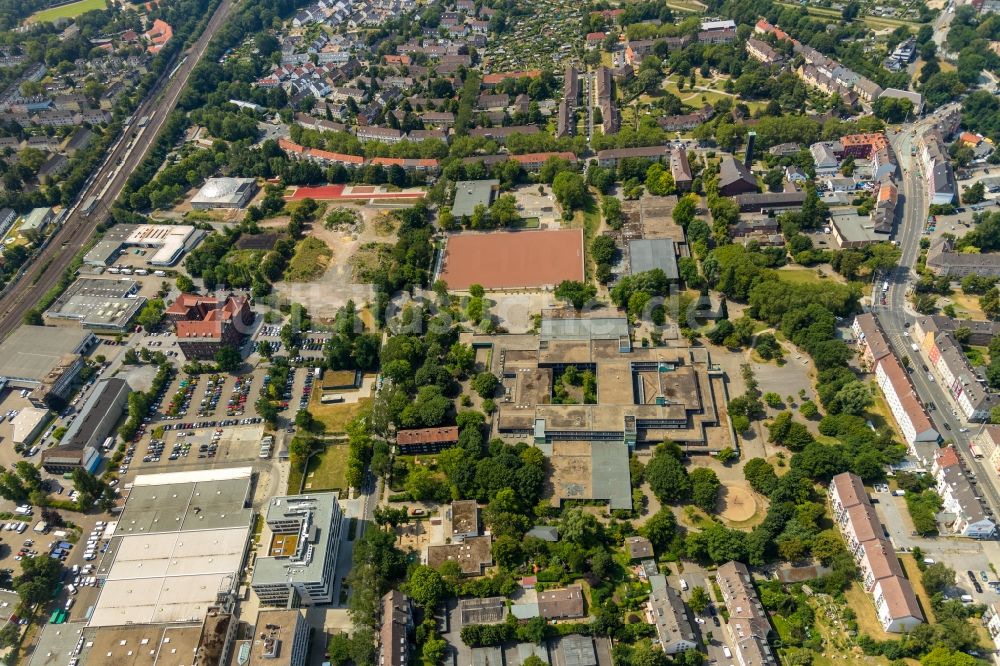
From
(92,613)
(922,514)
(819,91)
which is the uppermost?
(819,91)

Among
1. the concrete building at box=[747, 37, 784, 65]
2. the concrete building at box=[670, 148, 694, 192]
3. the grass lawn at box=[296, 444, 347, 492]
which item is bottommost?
the grass lawn at box=[296, 444, 347, 492]

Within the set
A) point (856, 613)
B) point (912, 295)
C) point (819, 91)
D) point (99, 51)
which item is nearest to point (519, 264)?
point (912, 295)

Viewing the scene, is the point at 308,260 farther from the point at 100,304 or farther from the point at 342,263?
the point at 100,304

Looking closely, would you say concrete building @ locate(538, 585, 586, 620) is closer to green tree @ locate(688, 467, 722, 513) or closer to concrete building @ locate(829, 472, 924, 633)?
green tree @ locate(688, 467, 722, 513)

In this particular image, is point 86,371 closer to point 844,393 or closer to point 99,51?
point 844,393

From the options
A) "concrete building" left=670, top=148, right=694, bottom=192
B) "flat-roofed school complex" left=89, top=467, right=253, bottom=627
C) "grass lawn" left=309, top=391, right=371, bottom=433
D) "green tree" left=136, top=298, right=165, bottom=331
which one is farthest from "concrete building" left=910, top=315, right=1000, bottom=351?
"green tree" left=136, top=298, right=165, bottom=331
